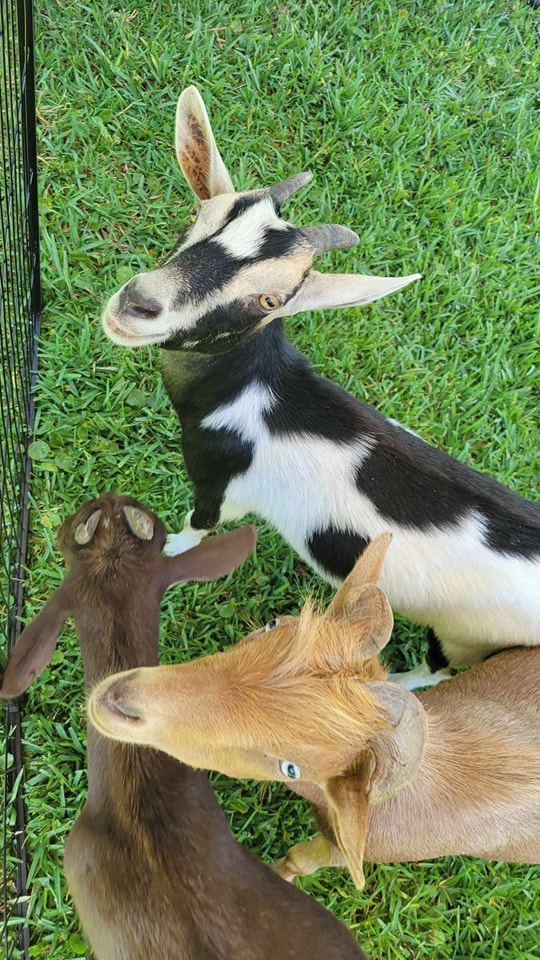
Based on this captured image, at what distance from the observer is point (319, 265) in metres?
3.91

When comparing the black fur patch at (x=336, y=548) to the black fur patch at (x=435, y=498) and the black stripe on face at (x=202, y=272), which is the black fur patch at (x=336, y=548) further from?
the black stripe on face at (x=202, y=272)

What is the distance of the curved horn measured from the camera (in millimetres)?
1827

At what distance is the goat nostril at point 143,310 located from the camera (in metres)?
2.36

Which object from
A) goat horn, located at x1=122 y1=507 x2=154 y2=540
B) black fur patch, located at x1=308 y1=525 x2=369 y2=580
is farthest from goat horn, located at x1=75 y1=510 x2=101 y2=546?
black fur patch, located at x1=308 y1=525 x2=369 y2=580

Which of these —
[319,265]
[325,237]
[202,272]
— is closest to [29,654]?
[202,272]

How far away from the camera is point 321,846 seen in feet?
8.91

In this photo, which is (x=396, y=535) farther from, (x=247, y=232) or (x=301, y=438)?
(x=247, y=232)

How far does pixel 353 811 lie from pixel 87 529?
129cm

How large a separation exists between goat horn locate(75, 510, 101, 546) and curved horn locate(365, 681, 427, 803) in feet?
3.81

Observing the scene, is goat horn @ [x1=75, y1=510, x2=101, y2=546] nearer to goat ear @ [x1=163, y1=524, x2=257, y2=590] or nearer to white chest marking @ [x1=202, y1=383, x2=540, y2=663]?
goat ear @ [x1=163, y1=524, x2=257, y2=590]

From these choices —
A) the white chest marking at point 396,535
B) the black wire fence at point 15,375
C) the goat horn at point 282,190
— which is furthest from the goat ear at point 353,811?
the goat horn at point 282,190

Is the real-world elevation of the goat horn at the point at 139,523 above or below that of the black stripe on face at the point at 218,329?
below

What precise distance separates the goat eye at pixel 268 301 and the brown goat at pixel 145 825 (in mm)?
825

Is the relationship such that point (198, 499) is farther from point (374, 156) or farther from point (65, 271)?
point (374, 156)
